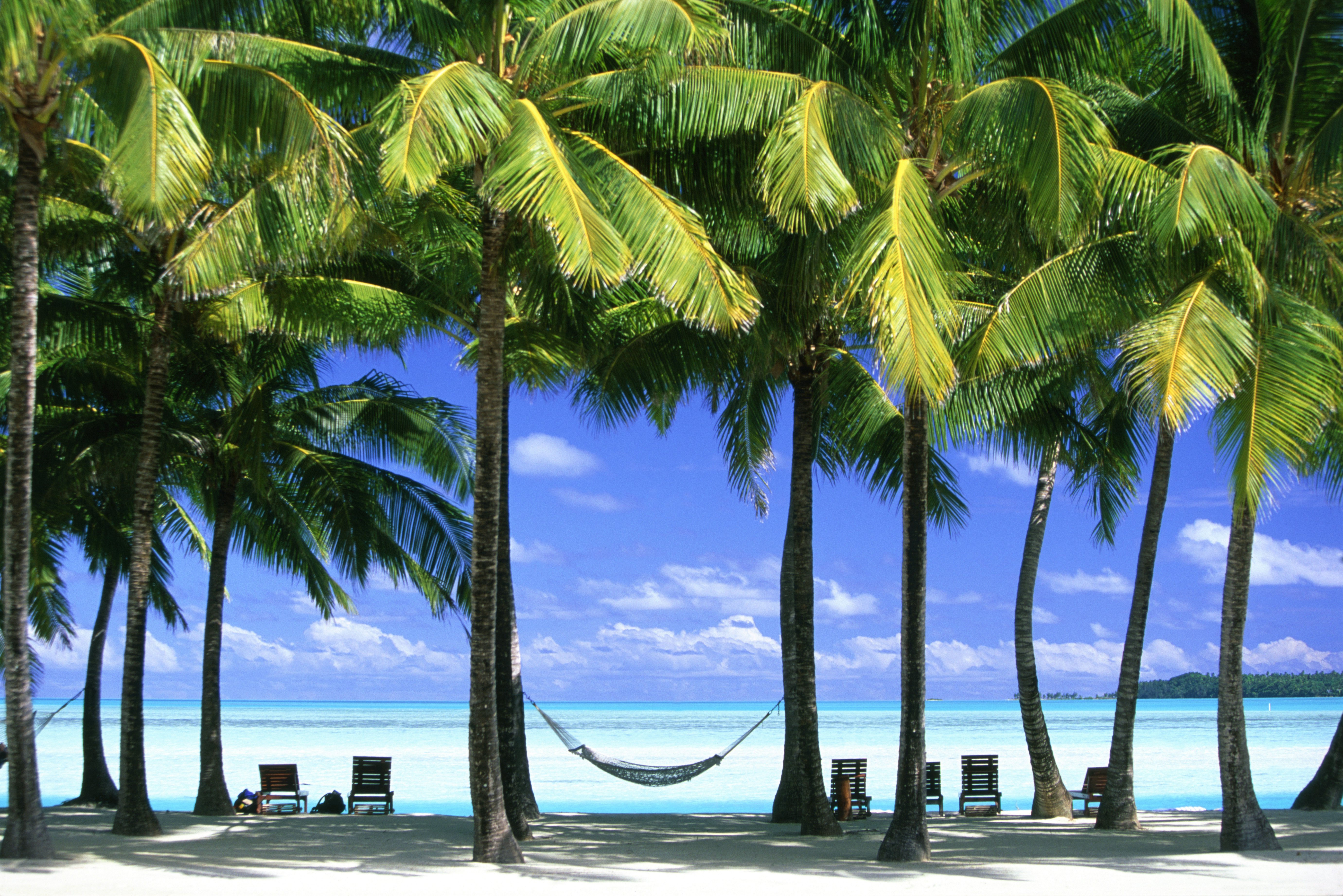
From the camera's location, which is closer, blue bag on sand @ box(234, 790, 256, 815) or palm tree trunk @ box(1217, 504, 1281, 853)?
palm tree trunk @ box(1217, 504, 1281, 853)

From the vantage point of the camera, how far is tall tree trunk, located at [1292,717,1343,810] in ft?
42.6

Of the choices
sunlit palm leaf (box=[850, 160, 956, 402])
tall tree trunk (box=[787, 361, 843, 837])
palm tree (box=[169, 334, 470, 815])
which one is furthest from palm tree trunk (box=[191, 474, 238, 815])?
sunlit palm leaf (box=[850, 160, 956, 402])

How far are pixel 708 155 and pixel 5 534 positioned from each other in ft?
18.5

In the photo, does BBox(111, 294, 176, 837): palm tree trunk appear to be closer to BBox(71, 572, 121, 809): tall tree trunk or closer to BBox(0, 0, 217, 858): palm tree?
BBox(0, 0, 217, 858): palm tree

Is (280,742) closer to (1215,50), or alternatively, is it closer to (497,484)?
(497,484)

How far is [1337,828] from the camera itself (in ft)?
35.3

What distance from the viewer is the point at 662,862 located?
29.1 feet

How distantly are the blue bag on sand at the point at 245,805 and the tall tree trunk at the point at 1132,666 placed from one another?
901 centimetres

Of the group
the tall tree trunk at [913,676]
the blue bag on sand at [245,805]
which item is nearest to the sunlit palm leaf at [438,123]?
the tall tree trunk at [913,676]

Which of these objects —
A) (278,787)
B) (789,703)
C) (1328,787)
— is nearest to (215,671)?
(278,787)

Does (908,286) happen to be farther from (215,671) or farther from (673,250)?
(215,671)

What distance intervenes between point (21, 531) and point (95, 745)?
23.6ft

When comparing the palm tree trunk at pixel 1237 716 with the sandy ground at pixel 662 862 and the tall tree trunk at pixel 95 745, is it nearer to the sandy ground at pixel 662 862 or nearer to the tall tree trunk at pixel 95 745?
the sandy ground at pixel 662 862

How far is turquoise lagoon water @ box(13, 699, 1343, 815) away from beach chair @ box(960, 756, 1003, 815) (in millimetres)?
6980
